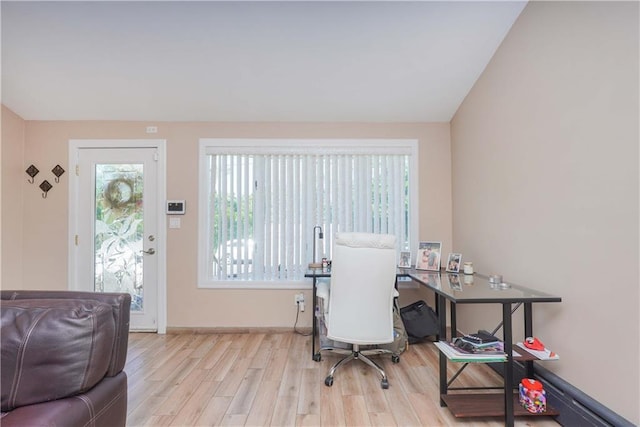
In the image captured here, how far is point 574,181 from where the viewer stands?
170cm

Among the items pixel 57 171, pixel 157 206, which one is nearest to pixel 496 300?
pixel 157 206

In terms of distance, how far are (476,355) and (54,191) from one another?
4294mm

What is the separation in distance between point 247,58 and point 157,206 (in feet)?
6.17

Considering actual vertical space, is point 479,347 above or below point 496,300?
below

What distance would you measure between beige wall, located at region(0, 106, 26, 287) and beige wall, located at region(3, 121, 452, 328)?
50 millimetres

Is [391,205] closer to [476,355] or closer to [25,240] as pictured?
[476,355]

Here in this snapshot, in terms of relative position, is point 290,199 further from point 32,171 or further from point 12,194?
point 12,194

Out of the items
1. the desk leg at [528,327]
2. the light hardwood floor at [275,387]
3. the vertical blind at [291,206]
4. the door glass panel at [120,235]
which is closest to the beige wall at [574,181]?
the desk leg at [528,327]

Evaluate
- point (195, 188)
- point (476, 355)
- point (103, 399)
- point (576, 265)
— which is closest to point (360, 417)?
point (476, 355)

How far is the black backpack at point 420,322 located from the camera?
114 inches

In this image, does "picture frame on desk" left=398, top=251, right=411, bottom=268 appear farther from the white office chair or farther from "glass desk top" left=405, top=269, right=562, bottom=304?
the white office chair

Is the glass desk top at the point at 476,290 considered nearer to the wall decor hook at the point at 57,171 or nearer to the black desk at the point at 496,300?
the black desk at the point at 496,300

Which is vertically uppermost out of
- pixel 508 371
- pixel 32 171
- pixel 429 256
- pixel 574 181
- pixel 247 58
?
pixel 247 58

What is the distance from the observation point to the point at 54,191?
3.26 metres
